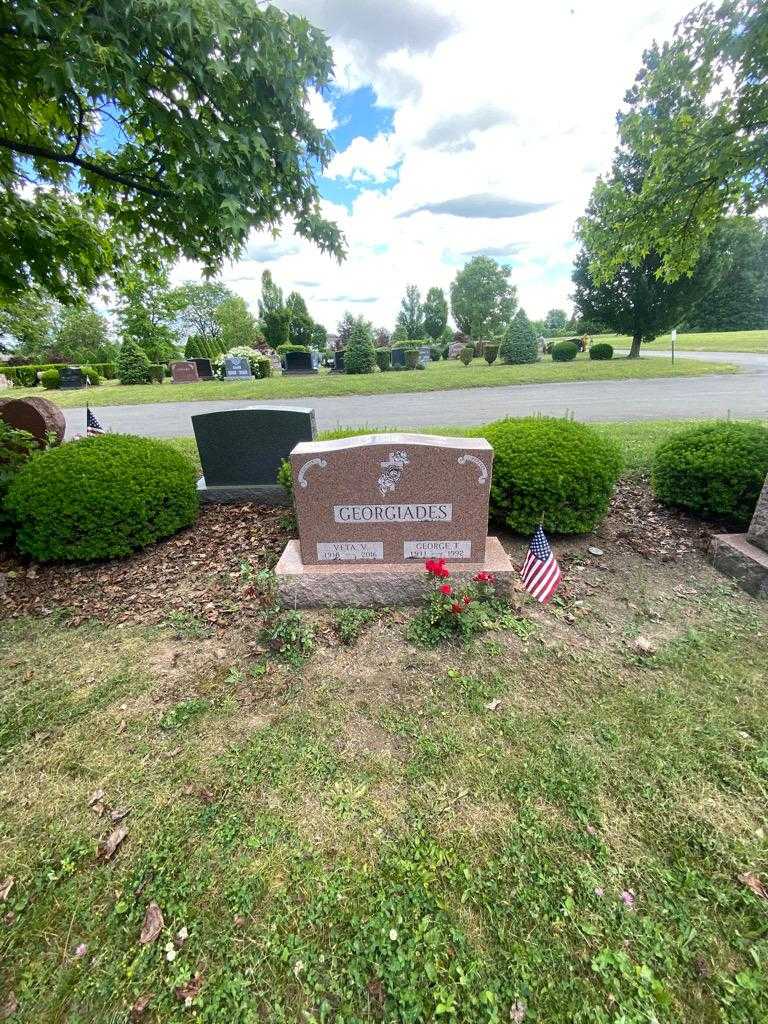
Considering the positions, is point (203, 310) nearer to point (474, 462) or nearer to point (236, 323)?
point (236, 323)

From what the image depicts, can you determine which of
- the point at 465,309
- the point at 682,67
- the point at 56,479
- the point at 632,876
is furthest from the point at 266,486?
the point at 465,309

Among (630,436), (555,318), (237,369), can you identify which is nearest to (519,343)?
(237,369)

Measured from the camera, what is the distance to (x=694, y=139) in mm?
4938

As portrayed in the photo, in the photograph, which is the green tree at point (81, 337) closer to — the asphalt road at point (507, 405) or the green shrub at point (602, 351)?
the asphalt road at point (507, 405)

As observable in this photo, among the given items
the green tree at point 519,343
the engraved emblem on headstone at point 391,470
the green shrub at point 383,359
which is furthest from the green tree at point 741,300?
the engraved emblem on headstone at point 391,470

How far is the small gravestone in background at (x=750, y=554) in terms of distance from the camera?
3660 millimetres

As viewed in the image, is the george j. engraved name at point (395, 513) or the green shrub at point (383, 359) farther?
the green shrub at point (383, 359)

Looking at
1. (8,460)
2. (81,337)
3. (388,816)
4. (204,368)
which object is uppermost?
(81,337)

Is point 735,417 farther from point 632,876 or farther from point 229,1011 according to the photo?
point 229,1011

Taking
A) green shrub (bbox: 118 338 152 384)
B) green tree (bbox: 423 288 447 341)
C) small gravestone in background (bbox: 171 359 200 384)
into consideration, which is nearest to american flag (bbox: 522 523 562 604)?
small gravestone in background (bbox: 171 359 200 384)

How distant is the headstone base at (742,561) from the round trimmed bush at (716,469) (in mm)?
494

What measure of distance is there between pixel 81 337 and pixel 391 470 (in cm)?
5400

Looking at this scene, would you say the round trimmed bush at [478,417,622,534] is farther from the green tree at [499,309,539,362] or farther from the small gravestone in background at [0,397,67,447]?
the green tree at [499,309,539,362]

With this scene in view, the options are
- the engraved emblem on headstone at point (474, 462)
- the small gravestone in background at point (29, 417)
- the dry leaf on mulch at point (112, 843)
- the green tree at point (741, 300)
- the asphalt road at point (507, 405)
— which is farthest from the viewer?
the green tree at point (741, 300)
